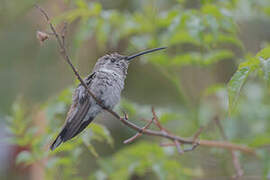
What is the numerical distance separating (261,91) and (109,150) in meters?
2.17

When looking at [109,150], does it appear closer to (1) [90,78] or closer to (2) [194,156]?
(2) [194,156]

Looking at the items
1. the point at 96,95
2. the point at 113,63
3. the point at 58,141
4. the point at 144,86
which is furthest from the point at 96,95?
the point at 144,86

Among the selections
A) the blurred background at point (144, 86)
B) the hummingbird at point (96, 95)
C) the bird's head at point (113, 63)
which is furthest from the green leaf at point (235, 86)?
the bird's head at point (113, 63)

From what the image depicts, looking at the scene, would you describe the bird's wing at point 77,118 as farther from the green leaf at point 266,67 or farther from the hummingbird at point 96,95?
the green leaf at point 266,67

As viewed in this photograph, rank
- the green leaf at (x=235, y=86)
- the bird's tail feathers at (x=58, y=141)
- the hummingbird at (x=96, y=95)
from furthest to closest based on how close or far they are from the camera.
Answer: the hummingbird at (x=96, y=95) < the bird's tail feathers at (x=58, y=141) < the green leaf at (x=235, y=86)

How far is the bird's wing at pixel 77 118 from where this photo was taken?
7.04ft

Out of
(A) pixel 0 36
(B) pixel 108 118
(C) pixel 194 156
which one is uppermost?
(A) pixel 0 36

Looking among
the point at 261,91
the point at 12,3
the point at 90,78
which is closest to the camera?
the point at 12,3

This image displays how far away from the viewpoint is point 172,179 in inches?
129

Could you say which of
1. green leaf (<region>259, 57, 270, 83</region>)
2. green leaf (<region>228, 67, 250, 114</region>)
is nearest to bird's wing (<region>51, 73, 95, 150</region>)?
green leaf (<region>228, 67, 250, 114</region>)

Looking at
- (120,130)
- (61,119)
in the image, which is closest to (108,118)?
(120,130)

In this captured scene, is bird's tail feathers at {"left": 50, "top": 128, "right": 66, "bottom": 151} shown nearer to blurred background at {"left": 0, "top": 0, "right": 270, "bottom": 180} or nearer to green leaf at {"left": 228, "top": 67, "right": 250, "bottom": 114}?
blurred background at {"left": 0, "top": 0, "right": 270, "bottom": 180}

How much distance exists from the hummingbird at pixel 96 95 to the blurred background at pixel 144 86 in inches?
5.6

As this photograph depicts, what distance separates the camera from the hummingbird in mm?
2201
